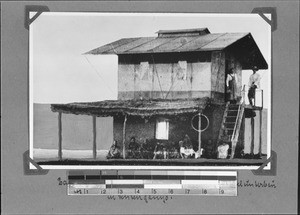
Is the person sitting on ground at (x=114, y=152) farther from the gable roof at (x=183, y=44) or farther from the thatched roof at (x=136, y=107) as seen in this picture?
the gable roof at (x=183, y=44)

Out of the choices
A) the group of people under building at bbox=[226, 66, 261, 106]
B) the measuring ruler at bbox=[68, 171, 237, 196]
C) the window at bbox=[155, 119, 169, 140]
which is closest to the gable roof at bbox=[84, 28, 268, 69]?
the group of people under building at bbox=[226, 66, 261, 106]

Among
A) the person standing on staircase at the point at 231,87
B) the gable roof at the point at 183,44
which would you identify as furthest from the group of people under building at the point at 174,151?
the gable roof at the point at 183,44

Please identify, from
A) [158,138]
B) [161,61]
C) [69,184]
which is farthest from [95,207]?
[161,61]

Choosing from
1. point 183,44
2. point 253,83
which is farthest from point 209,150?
point 183,44

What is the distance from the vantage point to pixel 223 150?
19.4 ft

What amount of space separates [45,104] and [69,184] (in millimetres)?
799

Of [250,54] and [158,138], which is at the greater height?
[250,54]

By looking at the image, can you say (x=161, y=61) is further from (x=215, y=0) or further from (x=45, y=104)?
(x=45, y=104)

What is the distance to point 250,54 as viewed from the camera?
19.6 ft

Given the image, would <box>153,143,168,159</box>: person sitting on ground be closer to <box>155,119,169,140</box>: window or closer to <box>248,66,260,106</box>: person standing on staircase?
<box>155,119,169,140</box>: window

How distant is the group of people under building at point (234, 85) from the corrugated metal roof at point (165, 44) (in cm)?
33

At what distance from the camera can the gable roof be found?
19.4 ft

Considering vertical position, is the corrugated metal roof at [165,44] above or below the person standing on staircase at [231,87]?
above

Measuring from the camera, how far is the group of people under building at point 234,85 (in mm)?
5941
